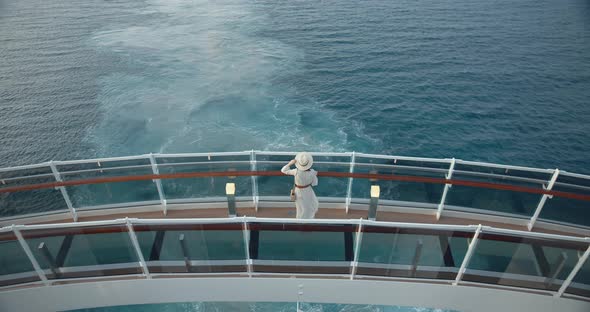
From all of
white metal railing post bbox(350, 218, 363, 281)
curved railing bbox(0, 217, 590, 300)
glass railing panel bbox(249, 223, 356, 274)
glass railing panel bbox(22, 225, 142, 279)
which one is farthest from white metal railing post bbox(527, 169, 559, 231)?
glass railing panel bbox(22, 225, 142, 279)

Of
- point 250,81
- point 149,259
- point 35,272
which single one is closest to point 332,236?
point 149,259

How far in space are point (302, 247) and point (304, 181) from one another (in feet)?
3.75

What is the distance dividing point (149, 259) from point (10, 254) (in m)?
2.17

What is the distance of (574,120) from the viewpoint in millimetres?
25688

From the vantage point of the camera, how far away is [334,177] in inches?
Result: 293

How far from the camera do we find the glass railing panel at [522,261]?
577 centimetres

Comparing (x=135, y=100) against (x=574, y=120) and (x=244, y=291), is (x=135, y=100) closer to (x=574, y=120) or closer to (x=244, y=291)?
(x=244, y=291)

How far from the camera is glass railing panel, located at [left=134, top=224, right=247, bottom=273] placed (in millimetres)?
6078

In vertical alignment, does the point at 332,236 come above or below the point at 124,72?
above

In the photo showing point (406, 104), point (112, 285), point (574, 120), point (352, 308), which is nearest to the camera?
point (112, 285)

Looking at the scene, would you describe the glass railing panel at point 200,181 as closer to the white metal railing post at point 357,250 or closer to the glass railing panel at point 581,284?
the white metal railing post at point 357,250

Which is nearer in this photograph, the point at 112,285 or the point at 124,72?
the point at 112,285

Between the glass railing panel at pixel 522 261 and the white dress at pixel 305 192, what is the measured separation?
2.80 meters

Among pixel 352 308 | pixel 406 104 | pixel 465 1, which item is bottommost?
pixel 352 308
